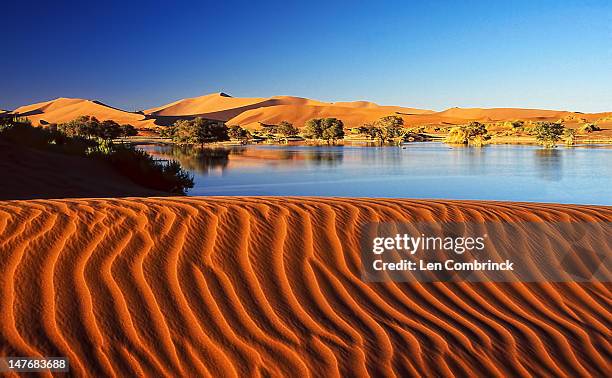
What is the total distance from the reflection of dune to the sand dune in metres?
116

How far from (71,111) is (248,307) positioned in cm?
14521

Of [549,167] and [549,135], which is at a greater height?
[549,135]

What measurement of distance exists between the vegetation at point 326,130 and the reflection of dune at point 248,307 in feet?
194

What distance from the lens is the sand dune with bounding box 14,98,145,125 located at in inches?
4732

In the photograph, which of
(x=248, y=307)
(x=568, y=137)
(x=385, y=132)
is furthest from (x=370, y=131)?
(x=248, y=307)

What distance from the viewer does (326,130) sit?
64562 mm

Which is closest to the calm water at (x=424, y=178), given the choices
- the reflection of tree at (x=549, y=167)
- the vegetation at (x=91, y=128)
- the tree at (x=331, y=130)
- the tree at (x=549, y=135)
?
the reflection of tree at (x=549, y=167)

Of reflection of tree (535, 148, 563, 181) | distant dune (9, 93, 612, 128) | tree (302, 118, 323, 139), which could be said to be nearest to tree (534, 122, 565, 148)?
reflection of tree (535, 148, 563, 181)

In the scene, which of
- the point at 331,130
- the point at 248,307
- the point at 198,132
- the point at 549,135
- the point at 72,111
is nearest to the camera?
the point at 248,307

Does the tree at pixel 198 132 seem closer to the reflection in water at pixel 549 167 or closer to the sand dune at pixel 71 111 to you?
the reflection in water at pixel 549 167

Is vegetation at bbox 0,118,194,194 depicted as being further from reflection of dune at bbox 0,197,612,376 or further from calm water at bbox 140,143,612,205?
reflection of dune at bbox 0,197,612,376

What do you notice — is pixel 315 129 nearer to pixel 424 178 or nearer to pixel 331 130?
pixel 331 130

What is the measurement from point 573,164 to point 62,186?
28.0 meters

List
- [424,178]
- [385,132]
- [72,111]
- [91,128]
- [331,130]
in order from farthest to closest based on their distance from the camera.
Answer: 1. [72,111]
2. [385,132]
3. [331,130]
4. [91,128]
5. [424,178]
